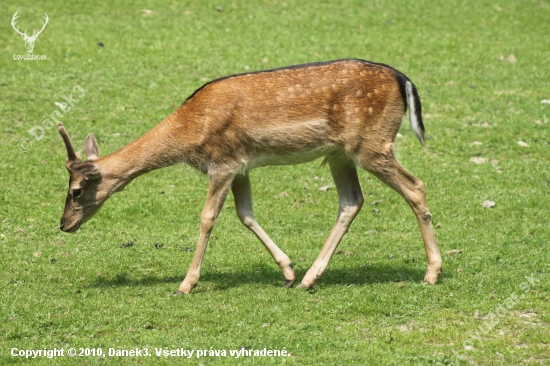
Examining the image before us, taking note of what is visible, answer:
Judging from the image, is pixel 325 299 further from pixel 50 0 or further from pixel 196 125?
pixel 50 0

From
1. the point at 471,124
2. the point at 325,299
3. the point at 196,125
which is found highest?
the point at 196,125

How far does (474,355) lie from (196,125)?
355cm

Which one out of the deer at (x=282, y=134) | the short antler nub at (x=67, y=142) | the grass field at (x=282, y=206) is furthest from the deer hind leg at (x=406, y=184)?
the short antler nub at (x=67, y=142)

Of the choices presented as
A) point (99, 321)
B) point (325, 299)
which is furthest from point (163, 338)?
Result: point (325, 299)

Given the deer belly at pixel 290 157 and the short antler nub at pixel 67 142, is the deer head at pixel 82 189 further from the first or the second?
the deer belly at pixel 290 157

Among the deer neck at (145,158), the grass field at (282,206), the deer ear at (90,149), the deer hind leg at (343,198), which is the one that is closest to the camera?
the grass field at (282,206)

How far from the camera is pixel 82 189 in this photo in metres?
8.60

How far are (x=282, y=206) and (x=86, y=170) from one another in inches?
132

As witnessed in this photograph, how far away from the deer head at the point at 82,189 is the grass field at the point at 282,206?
0.61m

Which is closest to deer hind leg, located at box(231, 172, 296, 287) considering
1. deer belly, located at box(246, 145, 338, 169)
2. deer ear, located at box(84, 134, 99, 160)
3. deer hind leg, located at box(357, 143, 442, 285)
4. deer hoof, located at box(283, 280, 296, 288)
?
deer hoof, located at box(283, 280, 296, 288)

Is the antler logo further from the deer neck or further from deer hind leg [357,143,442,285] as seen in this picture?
deer hind leg [357,143,442,285]

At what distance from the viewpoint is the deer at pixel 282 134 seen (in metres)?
8.36

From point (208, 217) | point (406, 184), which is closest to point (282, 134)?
point (208, 217)

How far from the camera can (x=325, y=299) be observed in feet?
26.0
